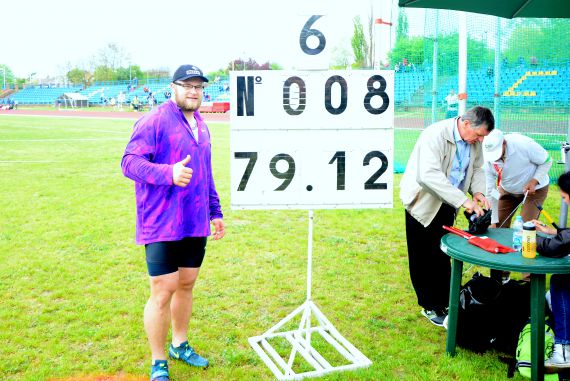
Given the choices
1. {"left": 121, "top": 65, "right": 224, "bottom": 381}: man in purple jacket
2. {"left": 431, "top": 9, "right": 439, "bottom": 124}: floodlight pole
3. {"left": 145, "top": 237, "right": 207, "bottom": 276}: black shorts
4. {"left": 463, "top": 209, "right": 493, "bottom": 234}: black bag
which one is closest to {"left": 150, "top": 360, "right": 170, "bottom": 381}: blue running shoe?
{"left": 121, "top": 65, "right": 224, "bottom": 381}: man in purple jacket

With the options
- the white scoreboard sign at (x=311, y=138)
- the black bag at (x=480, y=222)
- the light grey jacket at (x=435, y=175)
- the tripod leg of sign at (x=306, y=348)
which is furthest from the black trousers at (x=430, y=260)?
the white scoreboard sign at (x=311, y=138)

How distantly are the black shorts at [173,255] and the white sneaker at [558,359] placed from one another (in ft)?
8.10

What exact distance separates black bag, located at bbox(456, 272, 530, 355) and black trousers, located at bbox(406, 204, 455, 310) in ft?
1.61

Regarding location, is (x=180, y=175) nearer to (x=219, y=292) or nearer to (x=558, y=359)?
(x=219, y=292)

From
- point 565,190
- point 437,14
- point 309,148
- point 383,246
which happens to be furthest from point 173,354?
point 437,14

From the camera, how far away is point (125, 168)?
320 cm

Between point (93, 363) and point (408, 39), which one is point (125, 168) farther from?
point (408, 39)

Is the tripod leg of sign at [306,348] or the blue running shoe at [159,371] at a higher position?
the blue running shoe at [159,371]

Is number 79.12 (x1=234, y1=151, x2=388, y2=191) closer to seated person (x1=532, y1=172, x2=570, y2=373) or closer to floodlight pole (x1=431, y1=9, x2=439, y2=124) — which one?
seated person (x1=532, y1=172, x2=570, y2=373)

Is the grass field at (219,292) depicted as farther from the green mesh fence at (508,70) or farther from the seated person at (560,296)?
the green mesh fence at (508,70)

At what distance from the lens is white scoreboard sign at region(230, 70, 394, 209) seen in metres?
3.54

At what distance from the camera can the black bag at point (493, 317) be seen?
3.98 m

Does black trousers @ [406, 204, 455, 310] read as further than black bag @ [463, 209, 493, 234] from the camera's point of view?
Yes

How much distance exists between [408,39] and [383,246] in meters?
6.46
